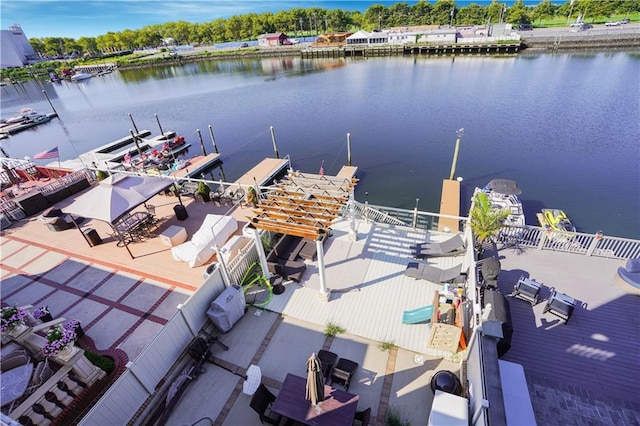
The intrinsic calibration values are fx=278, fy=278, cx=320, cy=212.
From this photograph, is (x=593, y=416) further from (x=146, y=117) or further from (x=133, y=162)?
(x=146, y=117)

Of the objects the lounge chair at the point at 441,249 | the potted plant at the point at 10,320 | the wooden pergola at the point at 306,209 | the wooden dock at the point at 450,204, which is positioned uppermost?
the wooden pergola at the point at 306,209

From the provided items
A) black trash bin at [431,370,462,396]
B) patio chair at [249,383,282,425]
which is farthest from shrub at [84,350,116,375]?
black trash bin at [431,370,462,396]

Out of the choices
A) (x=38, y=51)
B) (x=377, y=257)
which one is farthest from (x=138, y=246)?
(x=38, y=51)

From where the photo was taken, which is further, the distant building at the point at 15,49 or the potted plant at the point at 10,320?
the distant building at the point at 15,49

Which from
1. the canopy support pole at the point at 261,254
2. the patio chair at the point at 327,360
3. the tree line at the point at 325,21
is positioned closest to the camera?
the patio chair at the point at 327,360

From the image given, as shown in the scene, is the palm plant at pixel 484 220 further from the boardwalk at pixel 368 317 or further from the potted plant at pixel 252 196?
the potted plant at pixel 252 196

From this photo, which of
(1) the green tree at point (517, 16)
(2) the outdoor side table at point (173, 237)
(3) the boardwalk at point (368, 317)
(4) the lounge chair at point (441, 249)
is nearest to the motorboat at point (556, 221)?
(3) the boardwalk at point (368, 317)

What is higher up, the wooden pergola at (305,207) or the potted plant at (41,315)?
the wooden pergola at (305,207)

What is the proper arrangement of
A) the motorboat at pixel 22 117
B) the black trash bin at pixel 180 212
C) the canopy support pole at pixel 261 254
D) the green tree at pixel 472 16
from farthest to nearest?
the green tree at pixel 472 16
the motorboat at pixel 22 117
the black trash bin at pixel 180 212
the canopy support pole at pixel 261 254
